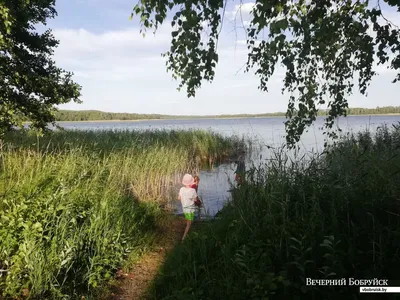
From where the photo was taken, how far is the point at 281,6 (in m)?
2.99

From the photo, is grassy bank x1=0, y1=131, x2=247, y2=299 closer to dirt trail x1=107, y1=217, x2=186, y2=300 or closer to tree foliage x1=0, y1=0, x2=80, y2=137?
dirt trail x1=107, y1=217, x2=186, y2=300

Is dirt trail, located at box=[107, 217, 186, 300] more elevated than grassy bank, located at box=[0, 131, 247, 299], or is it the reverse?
grassy bank, located at box=[0, 131, 247, 299]

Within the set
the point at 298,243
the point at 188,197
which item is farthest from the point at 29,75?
the point at 298,243

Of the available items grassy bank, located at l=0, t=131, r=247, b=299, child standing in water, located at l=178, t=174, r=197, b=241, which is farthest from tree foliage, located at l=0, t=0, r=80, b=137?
child standing in water, located at l=178, t=174, r=197, b=241

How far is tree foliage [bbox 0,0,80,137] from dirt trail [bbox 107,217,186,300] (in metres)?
4.90

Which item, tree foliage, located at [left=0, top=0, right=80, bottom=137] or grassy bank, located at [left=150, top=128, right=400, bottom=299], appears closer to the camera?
grassy bank, located at [left=150, top=128, right=400, bottom=299]

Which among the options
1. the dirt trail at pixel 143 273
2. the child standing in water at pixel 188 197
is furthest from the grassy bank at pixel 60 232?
the child standing in water at pixel 188 197

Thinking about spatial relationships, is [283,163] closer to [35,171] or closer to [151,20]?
[151,20]

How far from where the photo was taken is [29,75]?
7848 mm

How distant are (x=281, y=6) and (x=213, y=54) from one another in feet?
2.84

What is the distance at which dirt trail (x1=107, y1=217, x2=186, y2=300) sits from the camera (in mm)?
4031

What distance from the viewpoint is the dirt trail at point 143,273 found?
4.03 m

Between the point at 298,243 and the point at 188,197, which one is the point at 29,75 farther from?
the point at 298,243

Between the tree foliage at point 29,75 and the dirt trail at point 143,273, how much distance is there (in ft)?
16.1
